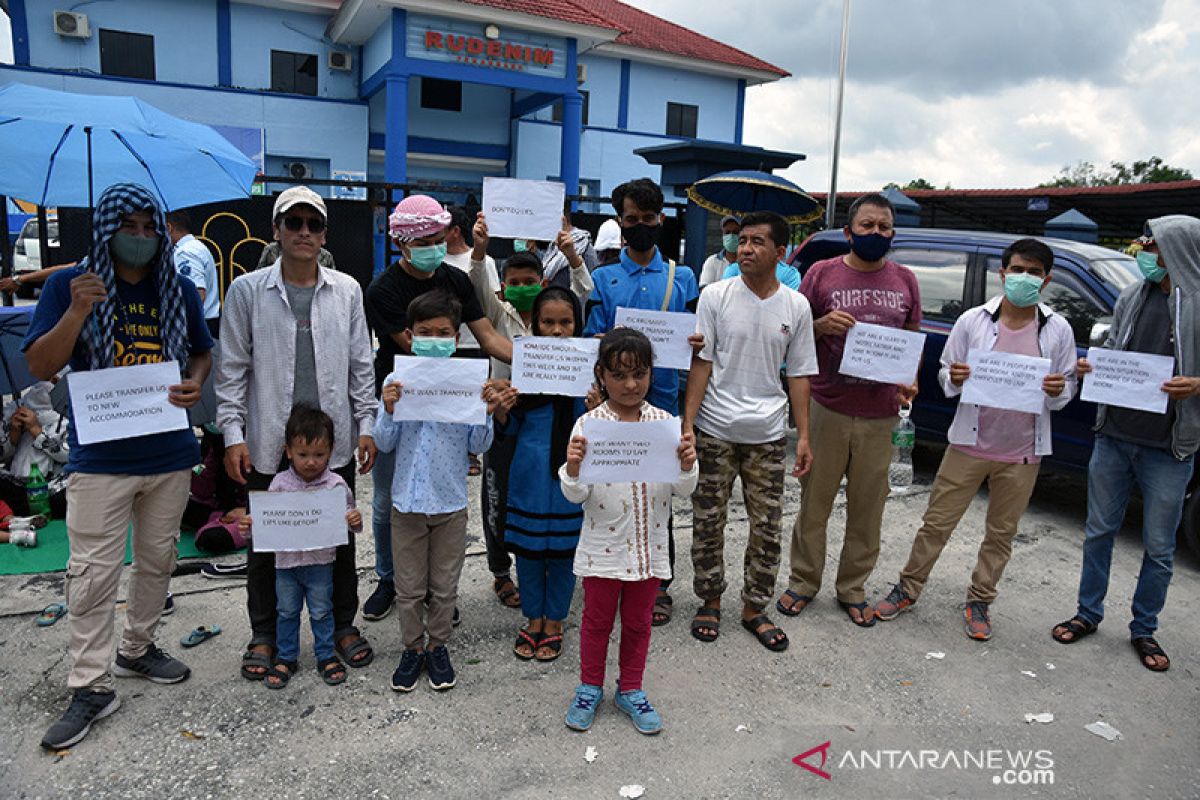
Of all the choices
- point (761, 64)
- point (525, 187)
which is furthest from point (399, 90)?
point (525, 187)

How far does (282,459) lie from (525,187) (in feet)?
5.02

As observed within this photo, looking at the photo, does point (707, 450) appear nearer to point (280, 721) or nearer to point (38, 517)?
point (280, 721)

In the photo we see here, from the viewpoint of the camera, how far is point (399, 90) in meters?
16.7

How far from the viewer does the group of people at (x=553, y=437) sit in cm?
300

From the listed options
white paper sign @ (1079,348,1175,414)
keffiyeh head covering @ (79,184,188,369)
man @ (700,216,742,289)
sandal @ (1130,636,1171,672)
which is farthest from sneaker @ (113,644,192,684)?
man @ (700,216,742,289)

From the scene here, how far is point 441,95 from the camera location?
66.6 ft

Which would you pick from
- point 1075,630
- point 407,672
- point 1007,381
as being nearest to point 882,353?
point 1007,381

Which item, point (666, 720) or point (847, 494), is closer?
point (666, 720)

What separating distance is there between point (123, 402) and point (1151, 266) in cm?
427

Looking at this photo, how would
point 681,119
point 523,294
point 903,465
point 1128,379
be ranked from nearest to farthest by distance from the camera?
point 1128,379
point 523,294
point 903,465
point 681,119

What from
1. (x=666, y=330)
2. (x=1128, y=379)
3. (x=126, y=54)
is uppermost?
(x=126, y=54)

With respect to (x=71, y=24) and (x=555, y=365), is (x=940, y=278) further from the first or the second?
(x=71, y=24)

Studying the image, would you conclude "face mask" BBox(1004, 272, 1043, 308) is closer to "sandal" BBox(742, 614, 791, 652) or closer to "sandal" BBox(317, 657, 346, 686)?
"sandal" BBox(742, 614, 791, 652)

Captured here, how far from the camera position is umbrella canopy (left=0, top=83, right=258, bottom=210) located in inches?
159
